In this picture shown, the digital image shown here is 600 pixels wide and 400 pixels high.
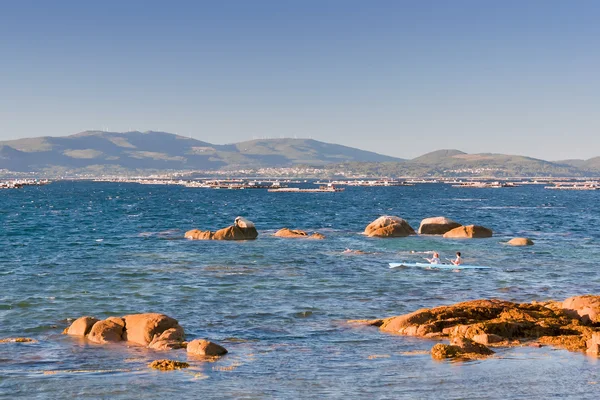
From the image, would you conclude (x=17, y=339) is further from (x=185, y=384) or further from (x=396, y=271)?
(x=396, y=271)

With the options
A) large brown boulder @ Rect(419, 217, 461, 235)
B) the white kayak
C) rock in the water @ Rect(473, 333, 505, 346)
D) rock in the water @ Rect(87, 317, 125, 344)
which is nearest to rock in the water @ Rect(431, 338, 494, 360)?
rock in the water @ Rect(473, 333, 505, 346)

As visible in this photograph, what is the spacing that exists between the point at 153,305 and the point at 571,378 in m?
18.0

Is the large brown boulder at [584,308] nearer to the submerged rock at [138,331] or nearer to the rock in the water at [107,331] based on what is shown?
the submerged rock at [138,331]

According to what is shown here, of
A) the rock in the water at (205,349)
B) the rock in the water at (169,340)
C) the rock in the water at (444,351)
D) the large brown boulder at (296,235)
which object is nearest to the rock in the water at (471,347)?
the rock in the water at (444,351)

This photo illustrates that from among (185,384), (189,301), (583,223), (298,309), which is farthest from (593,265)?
(583,223)

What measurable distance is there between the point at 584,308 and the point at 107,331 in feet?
56.1

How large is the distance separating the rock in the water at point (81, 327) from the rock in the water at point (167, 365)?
5214mm

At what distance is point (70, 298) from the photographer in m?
32.3

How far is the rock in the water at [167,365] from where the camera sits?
1973cm

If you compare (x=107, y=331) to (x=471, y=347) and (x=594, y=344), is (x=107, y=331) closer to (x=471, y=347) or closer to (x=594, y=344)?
(x=471, y=347)

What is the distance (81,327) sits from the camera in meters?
24.6

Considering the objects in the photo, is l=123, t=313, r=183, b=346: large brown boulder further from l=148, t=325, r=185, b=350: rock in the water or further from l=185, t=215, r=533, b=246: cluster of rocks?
l=185, t=215, r=533, b=246: cluster of rocks

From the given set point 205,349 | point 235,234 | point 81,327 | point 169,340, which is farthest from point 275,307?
point 235,234

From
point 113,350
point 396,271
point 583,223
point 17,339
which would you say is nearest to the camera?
point 113,350
